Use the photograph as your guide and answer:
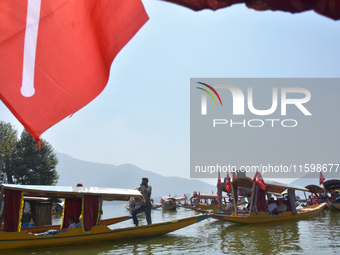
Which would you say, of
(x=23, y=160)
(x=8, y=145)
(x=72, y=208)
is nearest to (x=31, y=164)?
(x=23, y=160)

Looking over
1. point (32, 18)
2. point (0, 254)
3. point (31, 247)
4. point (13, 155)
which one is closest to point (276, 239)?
point (31, 247)

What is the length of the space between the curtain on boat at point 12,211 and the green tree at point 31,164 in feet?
116

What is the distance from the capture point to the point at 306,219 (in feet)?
71.4

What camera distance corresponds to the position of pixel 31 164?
43.7 meters

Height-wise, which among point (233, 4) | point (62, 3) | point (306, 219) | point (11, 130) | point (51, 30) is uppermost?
point (11, 130)

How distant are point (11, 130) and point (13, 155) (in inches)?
154

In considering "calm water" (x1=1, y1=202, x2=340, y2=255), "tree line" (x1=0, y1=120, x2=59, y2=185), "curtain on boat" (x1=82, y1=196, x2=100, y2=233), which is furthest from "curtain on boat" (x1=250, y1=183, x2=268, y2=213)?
"tree line" (x1=0, y1=120, x2=59, y2=185)

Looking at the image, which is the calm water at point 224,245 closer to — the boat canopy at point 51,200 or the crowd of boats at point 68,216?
the crowd of boats at point 68,216

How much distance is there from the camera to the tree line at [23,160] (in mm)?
42281

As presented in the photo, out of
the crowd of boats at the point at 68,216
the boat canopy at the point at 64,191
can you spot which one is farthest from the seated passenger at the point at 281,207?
the boat canopy at the point at 64,191

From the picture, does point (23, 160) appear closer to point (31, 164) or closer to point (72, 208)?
point (31, 164)

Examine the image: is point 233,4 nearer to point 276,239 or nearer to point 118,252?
point 118,252

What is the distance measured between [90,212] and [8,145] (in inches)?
1404

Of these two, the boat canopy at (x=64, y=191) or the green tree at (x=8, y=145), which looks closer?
the boat canopy at (x=64, y=191)
